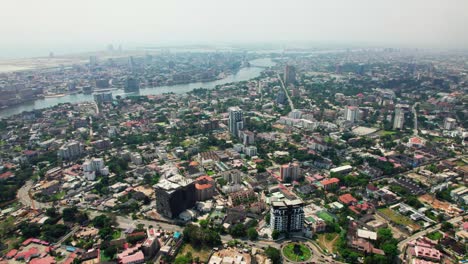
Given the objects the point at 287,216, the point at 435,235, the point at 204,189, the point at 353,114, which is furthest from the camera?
the point at 353,114

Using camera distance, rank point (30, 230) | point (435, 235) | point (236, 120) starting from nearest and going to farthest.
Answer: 1. point (435, 235)
2. point (30, 230)
3. point (236, 120)

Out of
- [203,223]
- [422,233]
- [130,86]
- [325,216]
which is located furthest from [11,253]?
[130,86]

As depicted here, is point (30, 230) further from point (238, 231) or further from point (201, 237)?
point (238, 231)

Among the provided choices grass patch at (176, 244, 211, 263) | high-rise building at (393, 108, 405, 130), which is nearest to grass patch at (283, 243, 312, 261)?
grass patch at (176, 244, 211, 263)

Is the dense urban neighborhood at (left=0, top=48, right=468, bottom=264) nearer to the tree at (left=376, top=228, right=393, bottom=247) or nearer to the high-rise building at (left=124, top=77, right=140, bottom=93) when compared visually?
the tree at (left=376, top=228, right=393, bottom=247)

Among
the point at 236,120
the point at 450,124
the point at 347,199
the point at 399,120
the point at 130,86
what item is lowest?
the point at 347,199

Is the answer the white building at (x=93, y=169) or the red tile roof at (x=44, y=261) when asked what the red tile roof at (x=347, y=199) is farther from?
the white building at (x=93, y=169)

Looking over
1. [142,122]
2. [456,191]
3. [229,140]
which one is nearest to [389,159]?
[456,191]
